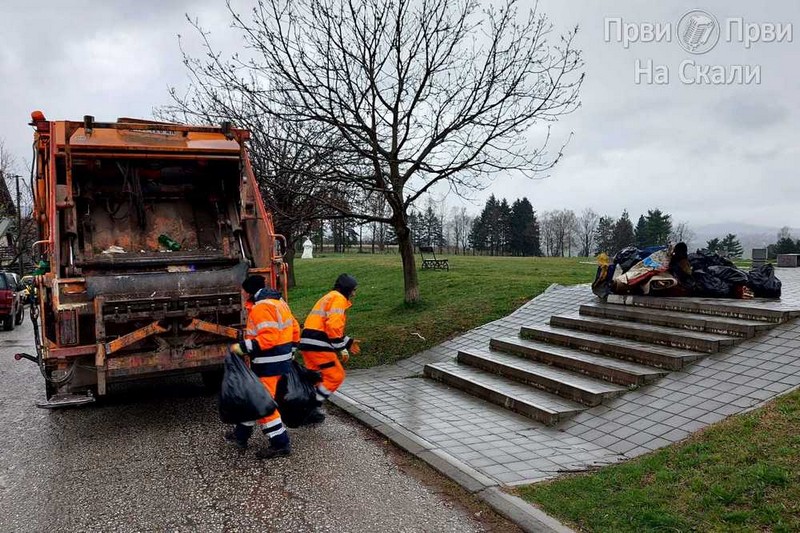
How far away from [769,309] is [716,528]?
4.11 m

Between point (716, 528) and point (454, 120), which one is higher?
point (454, 120)

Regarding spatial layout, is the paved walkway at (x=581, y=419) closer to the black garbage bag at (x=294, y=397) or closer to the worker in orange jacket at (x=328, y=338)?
the worker in orange jacket at (x=328, y=338)

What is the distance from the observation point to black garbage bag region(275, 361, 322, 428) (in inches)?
210

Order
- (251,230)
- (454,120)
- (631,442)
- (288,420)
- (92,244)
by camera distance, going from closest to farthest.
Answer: (631,442)
(288,420)
(92,244)
(251,230)
(454,120)

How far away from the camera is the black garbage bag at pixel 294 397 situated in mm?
5332

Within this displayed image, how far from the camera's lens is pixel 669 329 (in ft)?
23.4

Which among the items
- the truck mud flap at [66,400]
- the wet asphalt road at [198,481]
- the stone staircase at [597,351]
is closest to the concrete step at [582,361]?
the stone staircase at [597,351]

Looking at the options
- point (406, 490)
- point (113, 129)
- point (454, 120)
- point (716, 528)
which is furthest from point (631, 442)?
point (454, 120)

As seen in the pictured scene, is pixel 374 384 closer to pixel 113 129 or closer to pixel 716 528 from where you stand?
pixel 113 129

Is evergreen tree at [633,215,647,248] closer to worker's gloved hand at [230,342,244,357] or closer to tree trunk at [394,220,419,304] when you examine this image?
tree trunk at [394,220,419,304]

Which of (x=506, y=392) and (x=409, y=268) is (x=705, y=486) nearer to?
(x=506, y=392)

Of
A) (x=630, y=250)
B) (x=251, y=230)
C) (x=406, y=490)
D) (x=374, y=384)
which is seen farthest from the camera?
(x=630, y=250)

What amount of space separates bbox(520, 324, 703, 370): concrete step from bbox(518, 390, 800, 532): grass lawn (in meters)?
1.55

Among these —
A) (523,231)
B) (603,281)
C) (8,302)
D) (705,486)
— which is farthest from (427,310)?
(523,231)
